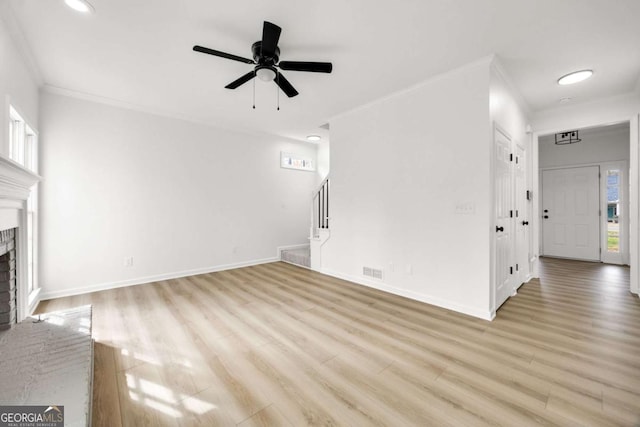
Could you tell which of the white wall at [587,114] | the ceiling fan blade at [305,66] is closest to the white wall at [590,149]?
the white wall at [587,114]

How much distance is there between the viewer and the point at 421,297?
340 cm

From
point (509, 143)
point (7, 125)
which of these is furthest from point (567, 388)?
point (7, 125)

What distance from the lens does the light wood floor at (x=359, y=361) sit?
1.58m

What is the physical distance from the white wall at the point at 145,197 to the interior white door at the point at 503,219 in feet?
14.0

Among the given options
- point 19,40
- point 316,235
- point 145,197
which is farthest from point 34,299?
point 316,235

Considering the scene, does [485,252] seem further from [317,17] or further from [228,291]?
[228,291]

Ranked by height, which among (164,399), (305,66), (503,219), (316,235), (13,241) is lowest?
(164,399)

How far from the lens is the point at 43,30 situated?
2410mm

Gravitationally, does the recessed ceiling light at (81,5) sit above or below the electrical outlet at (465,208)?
above

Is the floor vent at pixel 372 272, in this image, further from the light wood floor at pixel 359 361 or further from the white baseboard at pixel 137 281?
the white baseboard at pixel 137 281

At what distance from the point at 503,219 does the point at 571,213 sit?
4475 millimetres

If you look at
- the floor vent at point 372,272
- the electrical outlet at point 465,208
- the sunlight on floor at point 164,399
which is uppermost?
the electrical outlet at point 465,208

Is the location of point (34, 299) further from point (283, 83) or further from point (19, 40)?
point (283, 83)

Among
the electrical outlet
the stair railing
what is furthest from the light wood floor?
the stair railing
